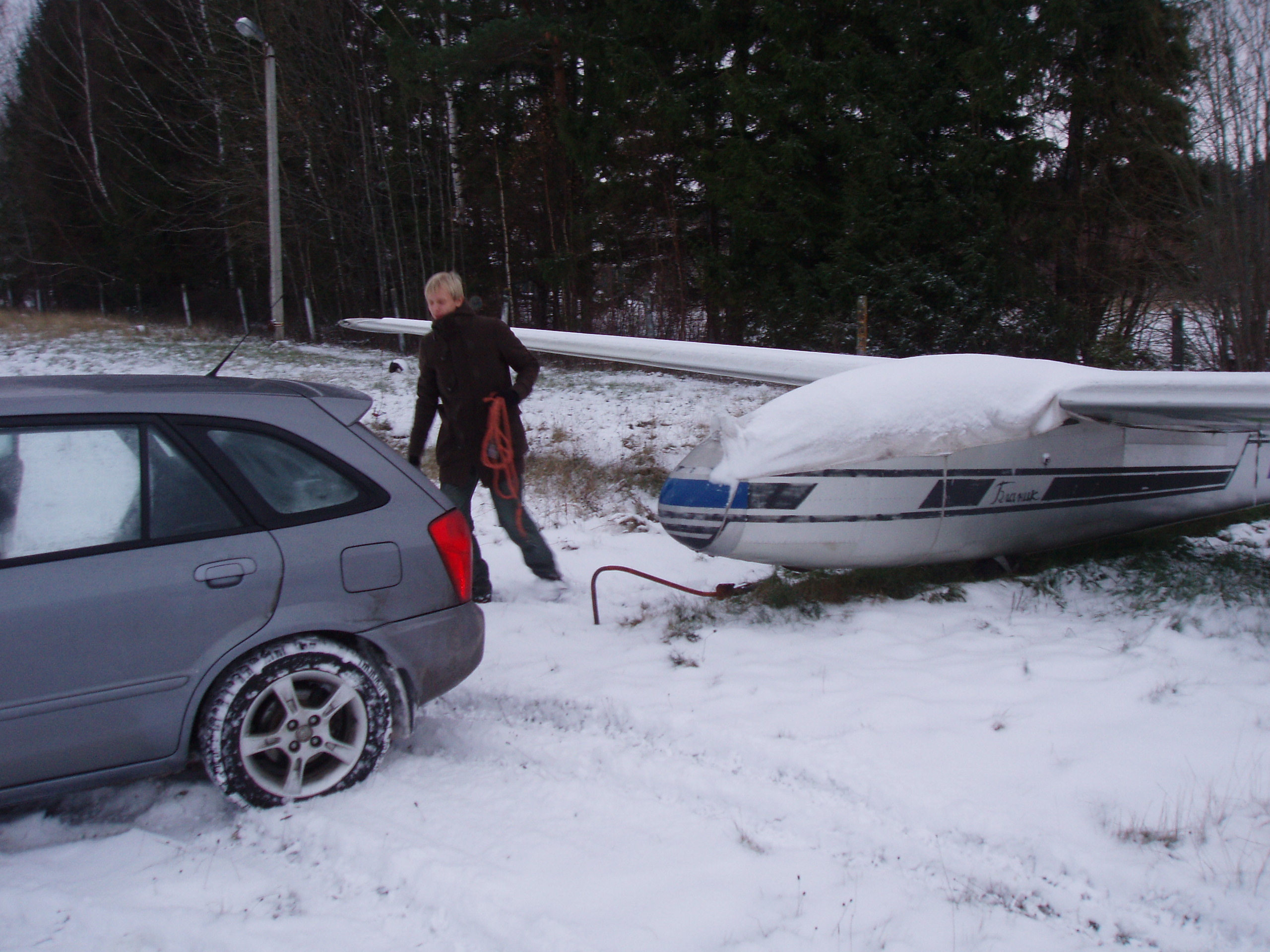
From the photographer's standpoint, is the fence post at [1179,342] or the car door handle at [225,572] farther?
the fence post at [1179,342]

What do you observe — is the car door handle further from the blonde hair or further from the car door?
the blonde hair

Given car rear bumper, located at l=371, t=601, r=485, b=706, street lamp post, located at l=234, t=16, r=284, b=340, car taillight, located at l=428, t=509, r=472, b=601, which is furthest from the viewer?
street lamp post, located at l=234, t=16, r=284, b=340

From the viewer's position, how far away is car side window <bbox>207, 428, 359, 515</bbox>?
265 cm

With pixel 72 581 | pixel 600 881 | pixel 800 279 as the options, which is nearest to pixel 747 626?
pixel 600 881

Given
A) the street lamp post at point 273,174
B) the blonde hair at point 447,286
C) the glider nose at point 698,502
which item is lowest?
the glider nose at point 698,502

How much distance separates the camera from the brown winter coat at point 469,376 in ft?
14.5

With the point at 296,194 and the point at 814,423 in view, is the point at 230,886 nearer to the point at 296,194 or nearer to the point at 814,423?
the point at 814,423

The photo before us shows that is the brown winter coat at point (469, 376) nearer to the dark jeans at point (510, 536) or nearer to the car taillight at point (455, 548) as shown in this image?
the dark jeans at point (510, 536)

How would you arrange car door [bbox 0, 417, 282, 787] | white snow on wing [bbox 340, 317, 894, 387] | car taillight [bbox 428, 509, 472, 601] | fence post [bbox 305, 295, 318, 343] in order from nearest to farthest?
1. car door [bbox 0, 417, 282, 787]
2. car taillight [bbox 428, 509, 472, 601]
3. white snow on wing [bbox 340, 317, 894, 387]
4. fence post [bbox 305, 295, 318, 343]

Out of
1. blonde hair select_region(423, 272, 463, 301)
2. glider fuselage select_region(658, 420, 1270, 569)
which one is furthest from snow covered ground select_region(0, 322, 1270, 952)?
blonde hair select_region(423, 272, 463, 301)

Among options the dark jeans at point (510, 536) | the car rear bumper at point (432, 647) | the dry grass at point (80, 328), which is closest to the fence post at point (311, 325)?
the dry grass at point (80, 328)

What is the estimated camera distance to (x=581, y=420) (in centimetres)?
1156

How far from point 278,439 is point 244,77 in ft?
81.0

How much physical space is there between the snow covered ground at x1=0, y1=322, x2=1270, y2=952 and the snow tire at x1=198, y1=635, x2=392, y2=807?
10cm
